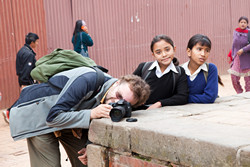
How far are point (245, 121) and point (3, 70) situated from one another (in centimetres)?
684

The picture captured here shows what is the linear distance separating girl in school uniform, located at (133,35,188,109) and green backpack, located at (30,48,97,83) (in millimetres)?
690

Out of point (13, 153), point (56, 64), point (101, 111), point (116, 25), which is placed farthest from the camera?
point (116, 25)

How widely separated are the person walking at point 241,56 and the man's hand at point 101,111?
208 inches

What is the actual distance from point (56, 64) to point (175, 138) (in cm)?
134

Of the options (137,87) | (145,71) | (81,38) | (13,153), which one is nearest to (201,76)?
(145,71)

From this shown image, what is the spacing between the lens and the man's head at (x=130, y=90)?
3.02 metres

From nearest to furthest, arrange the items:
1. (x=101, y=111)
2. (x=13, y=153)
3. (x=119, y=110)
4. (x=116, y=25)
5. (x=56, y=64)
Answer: (x=119, y=110) < (x=101, y=111) < (x=56, y=64) < (x=13, y=153) < (x=116, y=25)

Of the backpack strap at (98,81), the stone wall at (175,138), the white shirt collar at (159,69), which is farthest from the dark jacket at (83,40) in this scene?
the backpack strap at (98,81)

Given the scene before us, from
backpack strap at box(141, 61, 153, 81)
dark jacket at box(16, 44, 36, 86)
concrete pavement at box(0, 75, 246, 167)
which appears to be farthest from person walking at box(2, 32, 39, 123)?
backpack strap at box(141, 61, 153, 81)

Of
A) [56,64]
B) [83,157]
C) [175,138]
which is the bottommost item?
[83,157]

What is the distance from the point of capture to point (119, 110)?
9.66ft

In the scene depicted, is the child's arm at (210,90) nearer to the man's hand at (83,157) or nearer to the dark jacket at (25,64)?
the man's hand at (83,157)

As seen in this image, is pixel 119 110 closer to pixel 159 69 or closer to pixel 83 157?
pixel 83 157

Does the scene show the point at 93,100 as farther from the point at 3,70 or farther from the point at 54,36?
the point at 54,36
